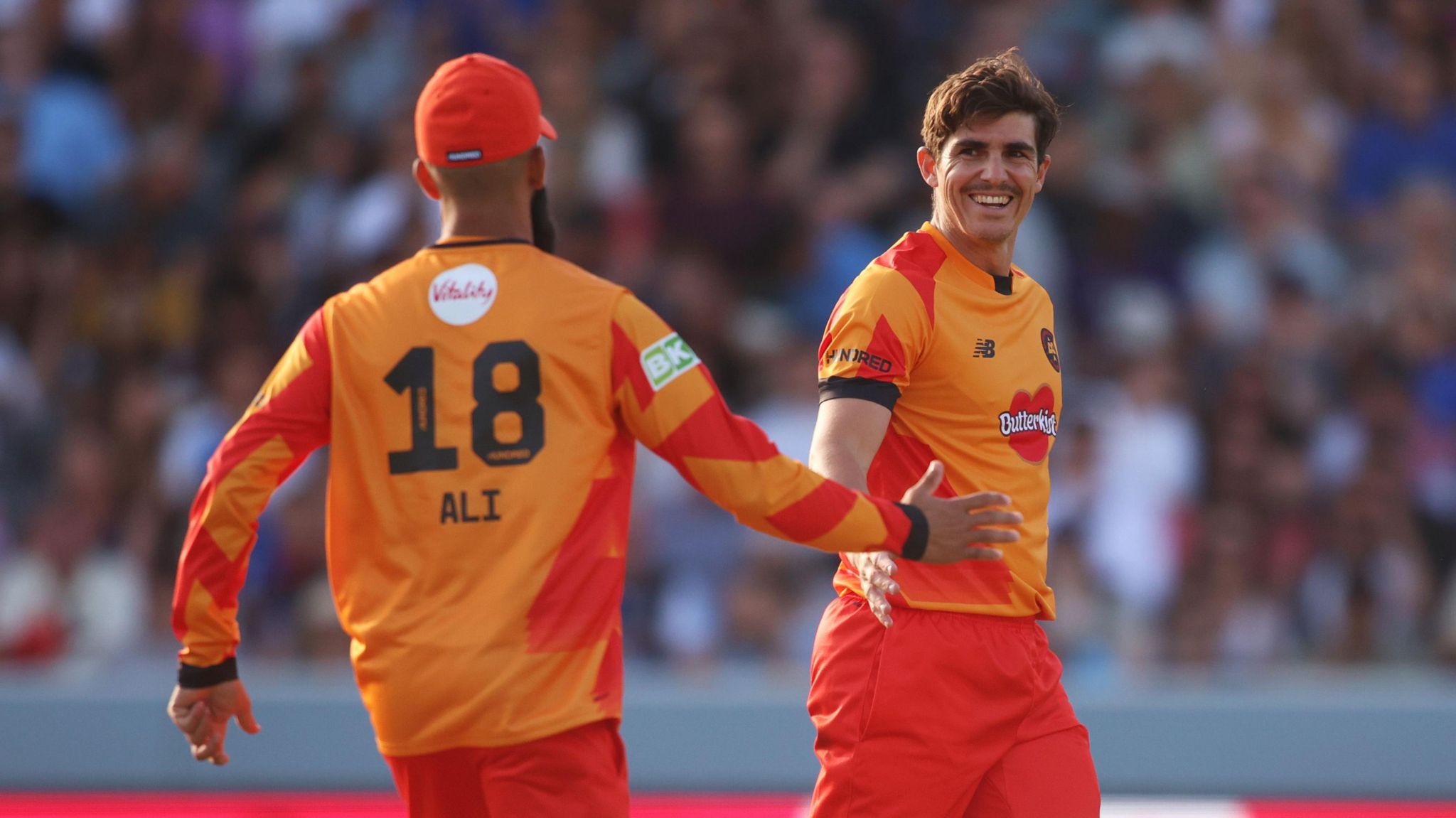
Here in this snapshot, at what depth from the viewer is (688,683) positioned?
7.12 metres

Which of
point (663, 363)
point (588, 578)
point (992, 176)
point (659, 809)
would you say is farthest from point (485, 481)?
point (659, 809)

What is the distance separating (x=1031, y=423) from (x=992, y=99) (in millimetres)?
756

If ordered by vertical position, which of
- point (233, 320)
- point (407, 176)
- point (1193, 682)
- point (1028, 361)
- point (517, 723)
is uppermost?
point (407, 176)

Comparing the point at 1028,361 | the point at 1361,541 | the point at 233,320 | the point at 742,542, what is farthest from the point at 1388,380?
the point at 233,320

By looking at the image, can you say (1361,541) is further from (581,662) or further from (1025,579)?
(581,662)

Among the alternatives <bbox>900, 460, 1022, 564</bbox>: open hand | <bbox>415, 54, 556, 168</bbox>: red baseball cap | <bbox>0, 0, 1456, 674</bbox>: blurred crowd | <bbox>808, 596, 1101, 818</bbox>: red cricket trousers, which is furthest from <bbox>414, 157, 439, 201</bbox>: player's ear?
<bbox>0, 0, 1456, 674</bbox>: blurred crowd

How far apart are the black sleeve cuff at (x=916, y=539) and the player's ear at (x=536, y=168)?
40.4 inches

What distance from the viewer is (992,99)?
3.82 m

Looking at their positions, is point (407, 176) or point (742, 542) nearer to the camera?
point (742, 542)

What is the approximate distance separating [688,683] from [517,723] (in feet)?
13.2

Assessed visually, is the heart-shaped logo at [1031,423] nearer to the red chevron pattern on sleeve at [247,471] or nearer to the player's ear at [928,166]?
the player's ear at [928,166]

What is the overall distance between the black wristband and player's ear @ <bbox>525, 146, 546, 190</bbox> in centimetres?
116

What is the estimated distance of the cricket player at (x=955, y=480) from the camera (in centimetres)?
359

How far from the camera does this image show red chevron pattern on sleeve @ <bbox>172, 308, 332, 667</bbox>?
3.26 m
